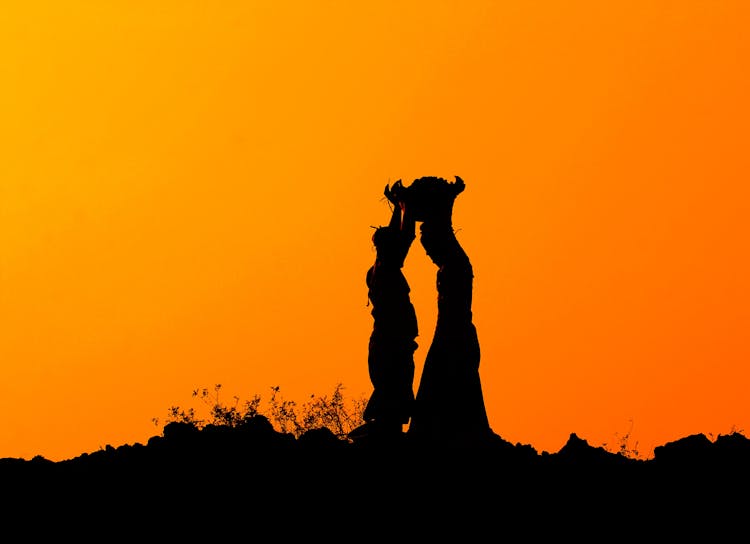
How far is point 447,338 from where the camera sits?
4900cm

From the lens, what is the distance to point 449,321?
4900cm

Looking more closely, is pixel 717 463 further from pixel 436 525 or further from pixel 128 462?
pixel 128 462

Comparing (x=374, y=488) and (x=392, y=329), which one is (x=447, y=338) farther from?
(x=374, y=488)

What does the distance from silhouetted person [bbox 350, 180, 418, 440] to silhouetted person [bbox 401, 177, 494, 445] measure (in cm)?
A: 39

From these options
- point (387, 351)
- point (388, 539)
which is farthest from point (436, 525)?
point (387, 351)

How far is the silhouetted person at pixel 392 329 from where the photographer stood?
49500 millimetres

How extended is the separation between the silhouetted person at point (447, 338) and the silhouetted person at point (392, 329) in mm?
388

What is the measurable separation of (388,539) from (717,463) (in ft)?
19.6

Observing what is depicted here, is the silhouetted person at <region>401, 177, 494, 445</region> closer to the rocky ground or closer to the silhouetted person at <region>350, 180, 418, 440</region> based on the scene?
the silhouetted person at <region>350, 180, 418, 440</region>

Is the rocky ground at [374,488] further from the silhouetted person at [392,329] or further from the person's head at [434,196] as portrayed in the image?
the person's head at [434,196]

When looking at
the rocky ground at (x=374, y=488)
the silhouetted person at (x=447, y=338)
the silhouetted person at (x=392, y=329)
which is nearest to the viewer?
the rocky ground at (x=374, y=488)

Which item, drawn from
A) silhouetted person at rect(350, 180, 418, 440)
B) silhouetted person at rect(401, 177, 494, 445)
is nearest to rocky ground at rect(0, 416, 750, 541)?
silhouetted person at rect(401, 177, 494, 445)

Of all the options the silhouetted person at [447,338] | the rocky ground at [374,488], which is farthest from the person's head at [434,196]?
the rocky ground at [374,488]

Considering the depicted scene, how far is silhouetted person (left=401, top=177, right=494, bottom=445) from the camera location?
160ft
